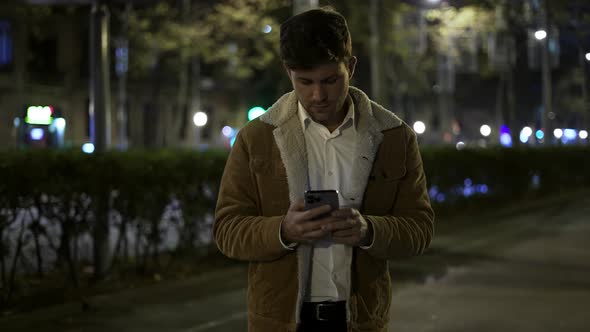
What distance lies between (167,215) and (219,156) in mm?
1344

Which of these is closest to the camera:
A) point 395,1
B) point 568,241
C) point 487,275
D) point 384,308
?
point 384,308

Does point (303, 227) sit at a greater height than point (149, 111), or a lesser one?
lesser

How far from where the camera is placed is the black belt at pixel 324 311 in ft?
8.96

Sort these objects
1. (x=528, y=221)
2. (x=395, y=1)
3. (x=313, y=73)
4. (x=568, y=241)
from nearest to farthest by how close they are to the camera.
→ (x=313, y=73), (x=568, y=241), (x=528, y=221), (x=395, y=1)

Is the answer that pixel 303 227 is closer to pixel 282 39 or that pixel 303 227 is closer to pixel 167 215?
pixel 282 39

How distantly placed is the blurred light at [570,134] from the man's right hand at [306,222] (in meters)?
29.9

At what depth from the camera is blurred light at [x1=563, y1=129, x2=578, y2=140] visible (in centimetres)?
→ 3104

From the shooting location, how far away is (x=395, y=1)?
24875 millimetres

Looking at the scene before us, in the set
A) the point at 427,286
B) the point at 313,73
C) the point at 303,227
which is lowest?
the point at 427,286

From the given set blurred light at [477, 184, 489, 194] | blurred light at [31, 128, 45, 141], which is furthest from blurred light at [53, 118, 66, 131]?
blurred light at [477, 184, 489, 194]

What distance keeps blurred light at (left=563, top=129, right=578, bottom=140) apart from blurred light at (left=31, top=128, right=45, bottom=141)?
24.7 meters

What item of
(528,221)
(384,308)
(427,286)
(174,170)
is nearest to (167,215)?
(174,170)

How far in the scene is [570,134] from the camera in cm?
3228

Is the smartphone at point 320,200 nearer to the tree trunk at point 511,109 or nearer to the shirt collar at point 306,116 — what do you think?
the shirt collar at point 306,116
